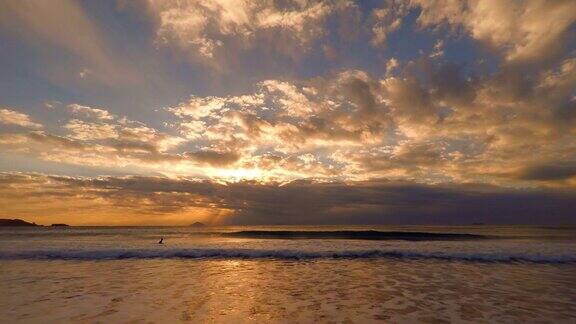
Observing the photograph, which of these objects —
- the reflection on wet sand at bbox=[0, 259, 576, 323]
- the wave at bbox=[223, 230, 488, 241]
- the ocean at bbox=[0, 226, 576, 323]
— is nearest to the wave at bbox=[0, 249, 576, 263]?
the ocean at bbox=[0, 226, 576, 323]

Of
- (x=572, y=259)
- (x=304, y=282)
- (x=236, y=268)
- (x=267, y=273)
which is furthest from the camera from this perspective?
(x=572, y=259)

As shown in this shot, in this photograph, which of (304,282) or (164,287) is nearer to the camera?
(164,287)

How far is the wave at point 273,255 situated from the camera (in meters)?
22.8

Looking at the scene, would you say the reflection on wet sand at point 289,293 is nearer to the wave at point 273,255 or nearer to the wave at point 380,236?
the wave at point 273,255

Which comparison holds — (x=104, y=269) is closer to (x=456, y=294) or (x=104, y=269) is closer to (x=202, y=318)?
(x=202, y=318)

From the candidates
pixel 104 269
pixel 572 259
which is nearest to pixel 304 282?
pixel 104 269

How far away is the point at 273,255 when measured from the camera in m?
24.7

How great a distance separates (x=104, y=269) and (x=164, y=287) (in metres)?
7.76

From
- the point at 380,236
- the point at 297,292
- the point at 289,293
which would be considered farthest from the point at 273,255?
the point at 380,236

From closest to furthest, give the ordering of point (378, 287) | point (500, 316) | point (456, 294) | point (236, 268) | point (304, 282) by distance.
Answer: point (500, 316) < point (456, 294) < point (378, 287) < point (304, 282) < point (236, 268)

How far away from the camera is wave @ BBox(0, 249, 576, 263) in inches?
898

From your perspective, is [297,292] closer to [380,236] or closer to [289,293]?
[289,293]

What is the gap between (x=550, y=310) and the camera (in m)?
9.58

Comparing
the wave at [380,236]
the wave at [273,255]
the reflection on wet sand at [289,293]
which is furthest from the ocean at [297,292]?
the wave at [380,236]
